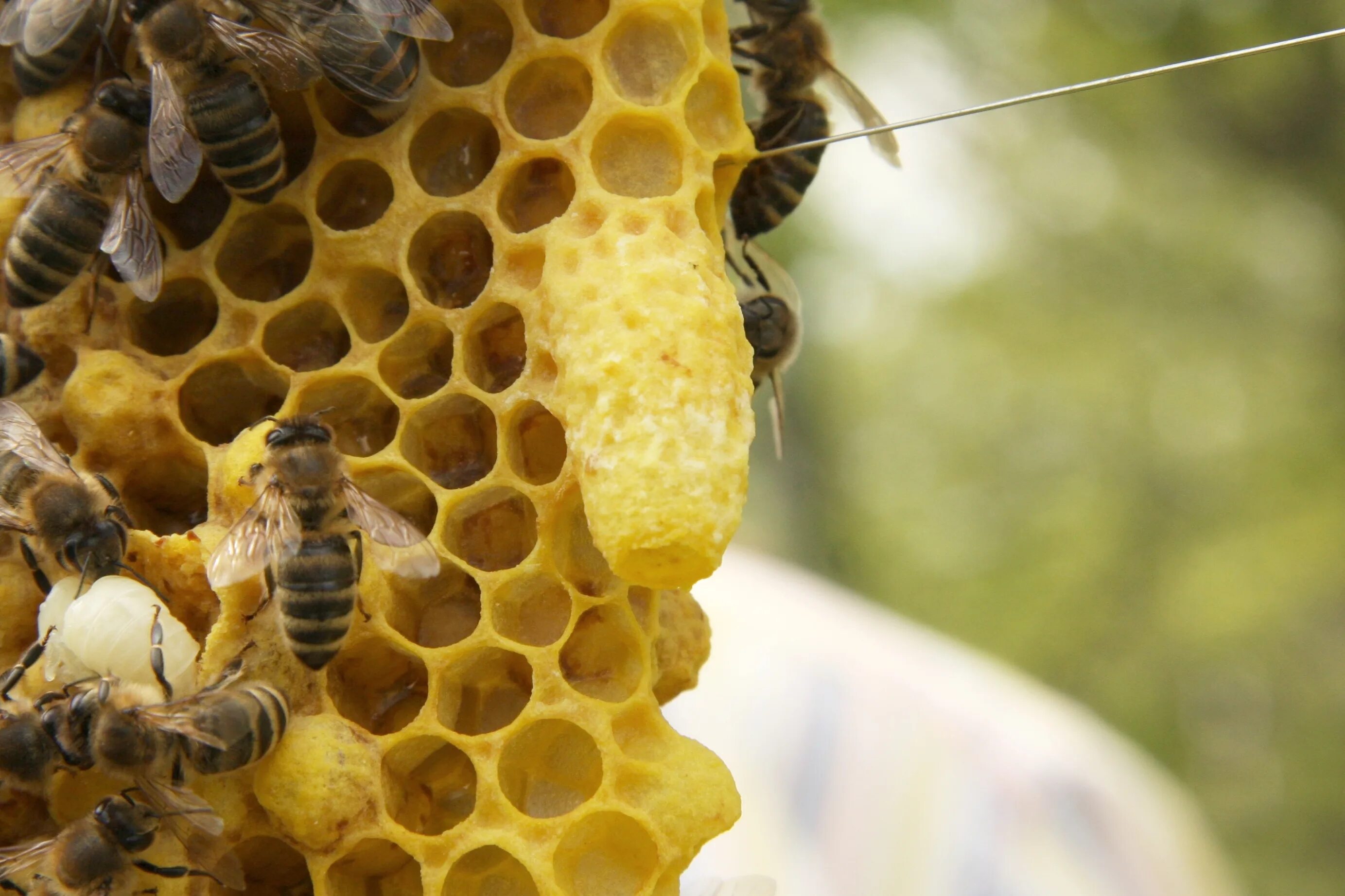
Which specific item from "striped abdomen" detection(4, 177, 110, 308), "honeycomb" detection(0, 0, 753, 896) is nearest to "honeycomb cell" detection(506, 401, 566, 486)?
"honeycomb" detection(0, 0, 753, 896)

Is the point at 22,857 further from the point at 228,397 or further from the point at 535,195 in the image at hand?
the point at 535,195

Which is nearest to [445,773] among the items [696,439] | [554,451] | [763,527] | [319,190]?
[554,451]

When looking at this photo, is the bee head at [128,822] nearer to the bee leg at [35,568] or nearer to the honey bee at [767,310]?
the bee leg at [35,568]

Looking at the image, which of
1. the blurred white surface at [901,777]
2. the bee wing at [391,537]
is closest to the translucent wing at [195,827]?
the bee wing at [391,537]

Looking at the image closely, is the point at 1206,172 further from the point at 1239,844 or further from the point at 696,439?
the point at 696,439

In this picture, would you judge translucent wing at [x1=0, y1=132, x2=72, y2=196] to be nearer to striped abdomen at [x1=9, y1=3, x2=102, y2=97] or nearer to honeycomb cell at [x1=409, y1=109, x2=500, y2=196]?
striped abdomen at [x1=9, y1=3, x2=102, y2=97]

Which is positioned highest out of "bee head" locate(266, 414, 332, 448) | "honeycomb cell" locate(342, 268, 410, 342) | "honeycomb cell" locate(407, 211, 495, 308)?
"honeycomb cell" locate(407, 211, 495, 308)

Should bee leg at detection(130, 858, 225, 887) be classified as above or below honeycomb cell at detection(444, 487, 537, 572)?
below

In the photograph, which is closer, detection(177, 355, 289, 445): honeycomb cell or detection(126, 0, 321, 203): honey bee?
detection(126, 0, 321, 203): honey bee

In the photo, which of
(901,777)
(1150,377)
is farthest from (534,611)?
(1150,377)
